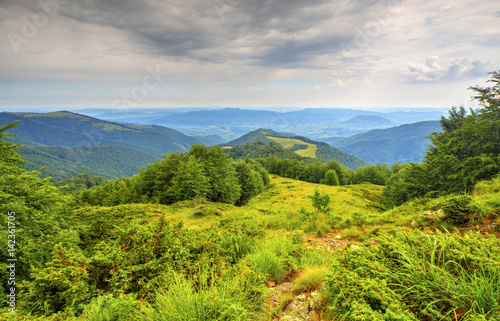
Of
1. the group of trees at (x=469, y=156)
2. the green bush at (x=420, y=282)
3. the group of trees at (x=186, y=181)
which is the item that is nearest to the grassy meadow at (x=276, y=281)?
the green bush at (x=420, y=282)

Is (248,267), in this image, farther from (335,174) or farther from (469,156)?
(335,174)

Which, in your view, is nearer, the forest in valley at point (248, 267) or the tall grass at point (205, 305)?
the forest in valley at point (248, 267)

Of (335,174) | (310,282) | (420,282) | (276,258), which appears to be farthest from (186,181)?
(335,174)

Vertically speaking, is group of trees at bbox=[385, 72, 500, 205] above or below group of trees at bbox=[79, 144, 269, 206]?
above

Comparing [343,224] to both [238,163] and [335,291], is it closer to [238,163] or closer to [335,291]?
[335,291]

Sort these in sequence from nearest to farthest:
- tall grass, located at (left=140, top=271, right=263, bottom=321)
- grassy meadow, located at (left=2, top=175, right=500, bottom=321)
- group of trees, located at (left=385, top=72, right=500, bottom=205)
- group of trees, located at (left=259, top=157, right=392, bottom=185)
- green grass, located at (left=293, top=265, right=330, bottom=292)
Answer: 1. grassy meadow, located at (left=2, top=175, right=500, bottom=321)
2. tall grass, located at (left=140, top=271, right=263, bottom=321)
3. green grass, located at (left=293, top=265, right=330, bottom=292)
4. group of trees, located at (left=385, top=72, right=500, bottom=205)
5. group of trees, located at (left=259, top=157, right=392, bottom=185)

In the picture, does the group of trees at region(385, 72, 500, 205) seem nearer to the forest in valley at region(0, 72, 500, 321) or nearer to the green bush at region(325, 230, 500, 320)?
the forest in valley at region(0, 72, 500, 321)

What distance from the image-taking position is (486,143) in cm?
1421

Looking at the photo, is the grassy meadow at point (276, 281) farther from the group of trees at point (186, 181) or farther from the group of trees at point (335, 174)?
the group of trees at point (335, 174)

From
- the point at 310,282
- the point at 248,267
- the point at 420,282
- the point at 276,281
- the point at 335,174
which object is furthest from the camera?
the point at 335,174

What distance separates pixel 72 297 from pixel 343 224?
361 inches

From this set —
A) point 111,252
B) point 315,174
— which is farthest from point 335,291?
point 315,174

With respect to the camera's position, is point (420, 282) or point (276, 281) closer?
point (420, 282)

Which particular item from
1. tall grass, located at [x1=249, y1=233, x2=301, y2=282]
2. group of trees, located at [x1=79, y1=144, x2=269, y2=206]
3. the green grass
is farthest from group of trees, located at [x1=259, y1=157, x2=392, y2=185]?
the green grass
